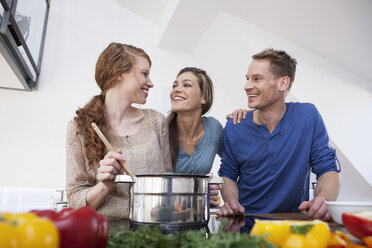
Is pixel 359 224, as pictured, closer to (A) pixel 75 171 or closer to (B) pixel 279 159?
(A) pixel 75 171

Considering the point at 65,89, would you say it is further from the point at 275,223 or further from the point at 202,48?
the point at 275,223

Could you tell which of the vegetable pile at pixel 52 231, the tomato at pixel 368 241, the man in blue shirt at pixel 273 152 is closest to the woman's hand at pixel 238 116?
the man in blue shirt at pixel 273 152

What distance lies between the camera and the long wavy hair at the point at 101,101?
1.05m

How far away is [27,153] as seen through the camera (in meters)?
2.79

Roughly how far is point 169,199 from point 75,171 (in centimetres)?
58

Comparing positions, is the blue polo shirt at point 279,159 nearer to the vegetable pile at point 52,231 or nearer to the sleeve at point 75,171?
the sleeve at point 75,171

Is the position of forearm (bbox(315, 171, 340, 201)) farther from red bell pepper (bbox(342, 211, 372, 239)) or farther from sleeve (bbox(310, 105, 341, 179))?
red bell pepper (bbox(342, 211, 372, 239))

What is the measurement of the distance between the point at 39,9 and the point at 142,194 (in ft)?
8.90

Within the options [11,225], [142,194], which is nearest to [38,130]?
[142,194]

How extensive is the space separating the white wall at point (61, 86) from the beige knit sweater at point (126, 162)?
1.90 meters

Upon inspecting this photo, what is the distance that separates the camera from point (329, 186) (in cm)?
133

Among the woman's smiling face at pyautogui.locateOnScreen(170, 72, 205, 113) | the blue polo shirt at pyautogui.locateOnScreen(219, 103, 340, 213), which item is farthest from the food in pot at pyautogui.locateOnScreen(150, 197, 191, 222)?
the woman's smiling face at pyautogui.locateOnScreen(170, 72, 205, 113)

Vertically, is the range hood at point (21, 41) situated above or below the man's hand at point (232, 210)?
above

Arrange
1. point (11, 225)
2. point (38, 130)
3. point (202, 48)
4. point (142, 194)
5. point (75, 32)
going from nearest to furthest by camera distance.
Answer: point (11, 225) → point (142, 194) → point (38, 130) → point (75, 32) → point (202, 48)
